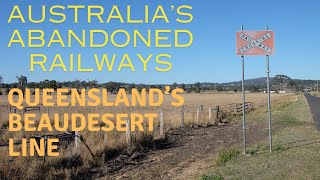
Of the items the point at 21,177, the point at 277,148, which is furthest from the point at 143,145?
the point at 21,177

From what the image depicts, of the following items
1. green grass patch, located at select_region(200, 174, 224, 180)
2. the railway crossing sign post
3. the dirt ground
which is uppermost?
the railway crossing sign post

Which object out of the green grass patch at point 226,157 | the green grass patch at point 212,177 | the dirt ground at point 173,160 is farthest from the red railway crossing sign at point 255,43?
the green grass patch at point 212,177

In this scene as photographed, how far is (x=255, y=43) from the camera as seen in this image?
35.9 feet

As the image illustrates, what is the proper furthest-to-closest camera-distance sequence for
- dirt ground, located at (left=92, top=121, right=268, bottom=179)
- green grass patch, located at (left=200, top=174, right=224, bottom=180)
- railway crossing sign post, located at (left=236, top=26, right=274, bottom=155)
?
railway crossing sign post, located at (left=236, top=26, right=274, bottom=155) < dirt ground, located at (left=92, top=121, right=268, bottom=179) < green grass patch, located at (left=200, top=174, right=224, bottom=180)

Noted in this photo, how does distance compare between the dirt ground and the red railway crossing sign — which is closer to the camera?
the dirt ground

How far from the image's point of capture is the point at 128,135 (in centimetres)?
1462

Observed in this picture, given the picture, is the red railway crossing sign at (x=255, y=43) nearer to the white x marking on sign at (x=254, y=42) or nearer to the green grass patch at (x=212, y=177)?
the white x marking on sign at (x=254, y=42)

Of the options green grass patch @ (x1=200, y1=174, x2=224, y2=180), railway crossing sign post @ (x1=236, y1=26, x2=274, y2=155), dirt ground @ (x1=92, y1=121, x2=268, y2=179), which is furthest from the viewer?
railway crossing sign post @ (x1=236, y1=26, x2=274, y2=155)

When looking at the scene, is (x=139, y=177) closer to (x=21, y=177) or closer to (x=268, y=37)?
(x=21, y=177)

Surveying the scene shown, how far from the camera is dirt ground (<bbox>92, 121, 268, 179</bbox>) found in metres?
10.6

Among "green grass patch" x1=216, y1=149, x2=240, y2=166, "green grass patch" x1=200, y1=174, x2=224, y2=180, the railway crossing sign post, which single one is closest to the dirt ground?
"green grass patch" x1=216, y1=149, x2=240, y2=166

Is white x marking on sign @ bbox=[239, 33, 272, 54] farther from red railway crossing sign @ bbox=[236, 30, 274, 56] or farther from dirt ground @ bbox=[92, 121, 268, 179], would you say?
dirt ground @ bbox=[92, 121, 268, 179]

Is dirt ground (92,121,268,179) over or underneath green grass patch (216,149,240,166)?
underneath

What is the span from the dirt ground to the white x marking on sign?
3.03 metres
